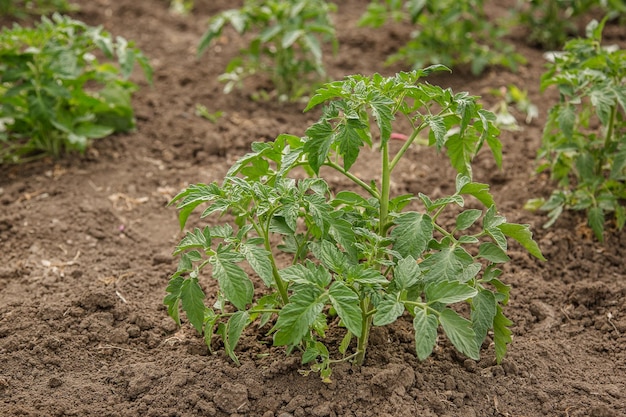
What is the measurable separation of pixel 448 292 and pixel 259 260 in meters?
0.60

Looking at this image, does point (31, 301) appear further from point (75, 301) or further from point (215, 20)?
point (215, 20)

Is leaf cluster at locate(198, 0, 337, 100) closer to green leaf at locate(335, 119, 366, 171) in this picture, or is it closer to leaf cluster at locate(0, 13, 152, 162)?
leaf cluster at locate(0, 13, 152, 162)

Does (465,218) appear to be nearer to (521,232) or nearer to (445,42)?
(521,232)

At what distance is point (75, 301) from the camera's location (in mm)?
3062

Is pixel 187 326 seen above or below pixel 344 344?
below

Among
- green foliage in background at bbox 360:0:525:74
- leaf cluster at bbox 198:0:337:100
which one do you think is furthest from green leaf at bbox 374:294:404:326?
green foliage in background at bbox 360:0:525:74

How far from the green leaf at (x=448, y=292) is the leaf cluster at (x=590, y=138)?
130 cm

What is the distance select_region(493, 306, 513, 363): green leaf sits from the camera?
256 centimetres

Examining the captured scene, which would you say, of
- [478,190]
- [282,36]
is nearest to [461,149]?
[478,190]

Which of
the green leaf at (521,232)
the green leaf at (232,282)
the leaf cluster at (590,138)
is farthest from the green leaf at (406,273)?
the leaf cluster at (590,138)

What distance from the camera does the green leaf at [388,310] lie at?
7.34 feet

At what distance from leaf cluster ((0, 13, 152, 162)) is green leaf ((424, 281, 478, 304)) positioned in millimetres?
2316

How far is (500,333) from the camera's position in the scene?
8.52 feet

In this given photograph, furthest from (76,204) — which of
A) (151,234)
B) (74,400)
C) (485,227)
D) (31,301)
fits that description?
(485,227)
